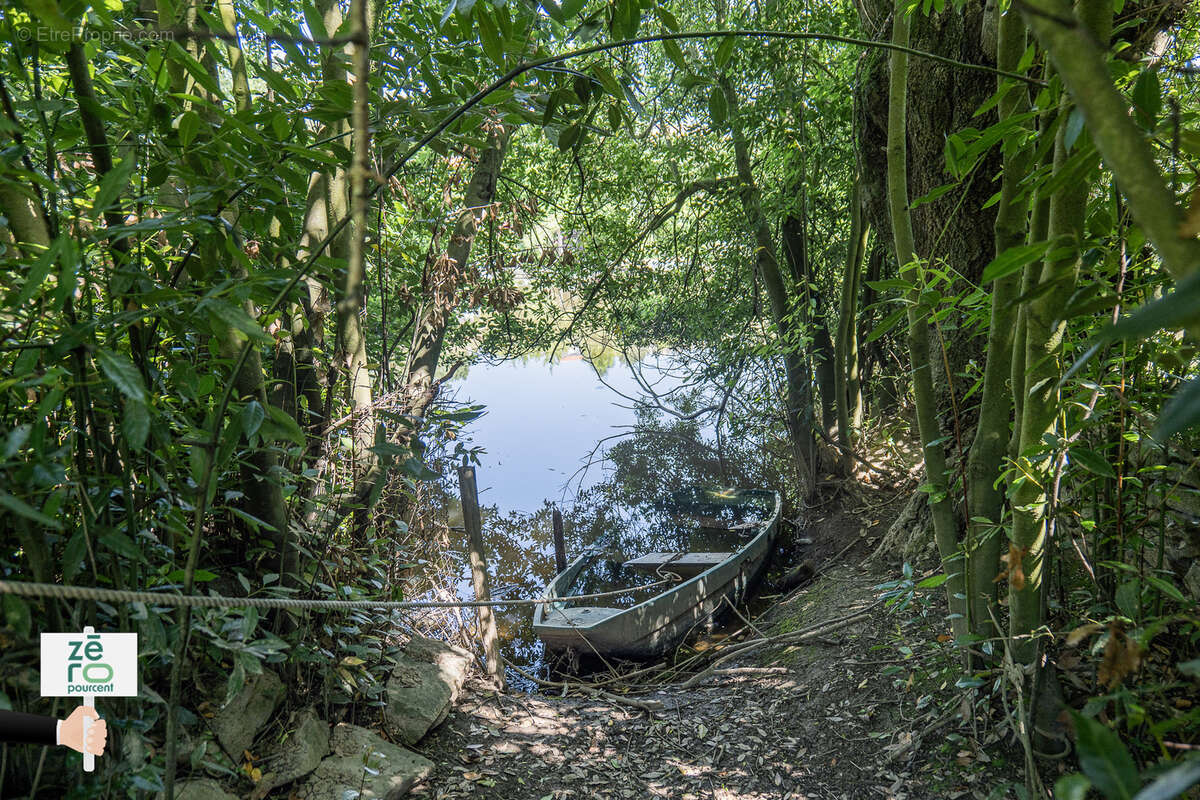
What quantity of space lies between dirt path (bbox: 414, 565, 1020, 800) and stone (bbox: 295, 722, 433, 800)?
0.35ft

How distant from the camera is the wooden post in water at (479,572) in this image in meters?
4.04

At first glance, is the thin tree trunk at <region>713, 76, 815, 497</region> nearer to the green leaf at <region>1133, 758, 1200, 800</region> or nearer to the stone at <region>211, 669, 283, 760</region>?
the stone at <region>211, 669, 283, 760</region>

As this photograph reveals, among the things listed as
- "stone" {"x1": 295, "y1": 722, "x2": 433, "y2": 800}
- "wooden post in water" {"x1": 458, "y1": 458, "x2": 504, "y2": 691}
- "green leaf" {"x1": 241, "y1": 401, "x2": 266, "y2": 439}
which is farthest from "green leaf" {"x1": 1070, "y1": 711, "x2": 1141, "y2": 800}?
"wooden post in water" {"x1": 458, "y1": 458, "x2": 504, "y2": 691}

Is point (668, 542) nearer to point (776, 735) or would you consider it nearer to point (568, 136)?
point (776, 735)

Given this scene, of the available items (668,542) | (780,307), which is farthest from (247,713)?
(668,542)

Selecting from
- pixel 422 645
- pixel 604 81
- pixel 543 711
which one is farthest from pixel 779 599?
pixel 604 81

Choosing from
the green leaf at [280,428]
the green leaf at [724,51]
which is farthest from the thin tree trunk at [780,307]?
the green leaf at [280,428]

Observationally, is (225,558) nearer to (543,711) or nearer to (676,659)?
(543,711)

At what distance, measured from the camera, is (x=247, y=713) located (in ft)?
7.25

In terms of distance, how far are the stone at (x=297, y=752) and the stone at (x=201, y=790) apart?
19 cm

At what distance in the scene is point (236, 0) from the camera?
10.4ft

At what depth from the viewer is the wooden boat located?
211 inches

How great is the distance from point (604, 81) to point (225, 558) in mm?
2156

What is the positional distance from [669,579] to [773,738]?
3010 mm
